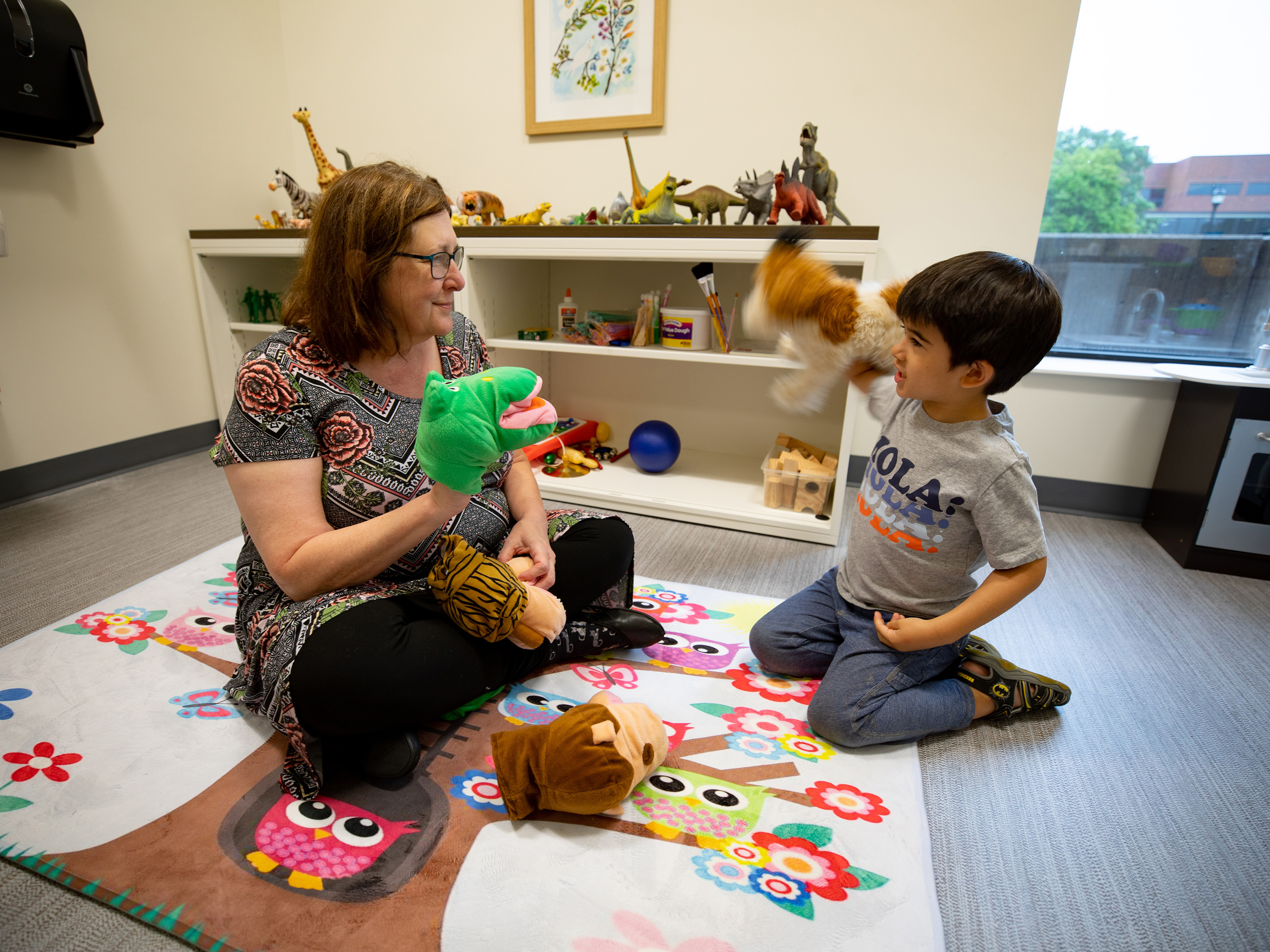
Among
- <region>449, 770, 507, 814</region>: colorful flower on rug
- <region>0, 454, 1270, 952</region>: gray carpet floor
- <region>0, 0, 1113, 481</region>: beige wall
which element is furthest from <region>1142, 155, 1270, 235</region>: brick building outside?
<region>449, 770, 507, 814</region>: colorful flower on rug

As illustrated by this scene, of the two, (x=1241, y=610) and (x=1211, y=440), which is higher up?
(x=1211, y=440)

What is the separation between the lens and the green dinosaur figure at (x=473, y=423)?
713mm

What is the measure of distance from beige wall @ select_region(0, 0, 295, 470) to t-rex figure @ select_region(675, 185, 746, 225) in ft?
5.58

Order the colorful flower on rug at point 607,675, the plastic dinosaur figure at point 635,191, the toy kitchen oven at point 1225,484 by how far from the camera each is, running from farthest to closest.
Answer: the plastic dinosaur figure at point 635,191 → the toy kitchen oven at point 1225,484 → the colorful flower on rug at point 607,675

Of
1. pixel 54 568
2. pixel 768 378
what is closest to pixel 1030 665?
pixel 768 378

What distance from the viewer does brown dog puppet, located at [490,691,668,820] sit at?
0.77m

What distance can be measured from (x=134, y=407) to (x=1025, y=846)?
101 inches

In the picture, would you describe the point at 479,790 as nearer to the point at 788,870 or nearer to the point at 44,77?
the point at 788,870

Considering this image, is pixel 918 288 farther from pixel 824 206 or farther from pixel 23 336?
pixel 23 336

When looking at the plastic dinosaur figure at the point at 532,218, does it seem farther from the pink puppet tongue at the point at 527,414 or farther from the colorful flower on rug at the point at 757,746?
the colorful flower on rug at the point at 757,746

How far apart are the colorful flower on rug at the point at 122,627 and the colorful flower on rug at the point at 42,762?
244 millimetres

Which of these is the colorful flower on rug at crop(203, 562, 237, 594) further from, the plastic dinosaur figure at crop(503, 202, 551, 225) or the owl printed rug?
the plastic dinosaur figure at crop(503, 202, 551, 225)

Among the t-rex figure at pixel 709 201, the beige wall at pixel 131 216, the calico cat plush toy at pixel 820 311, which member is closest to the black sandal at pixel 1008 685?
the calico cat plush toy at pixel 820 311

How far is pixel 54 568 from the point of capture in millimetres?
1412
